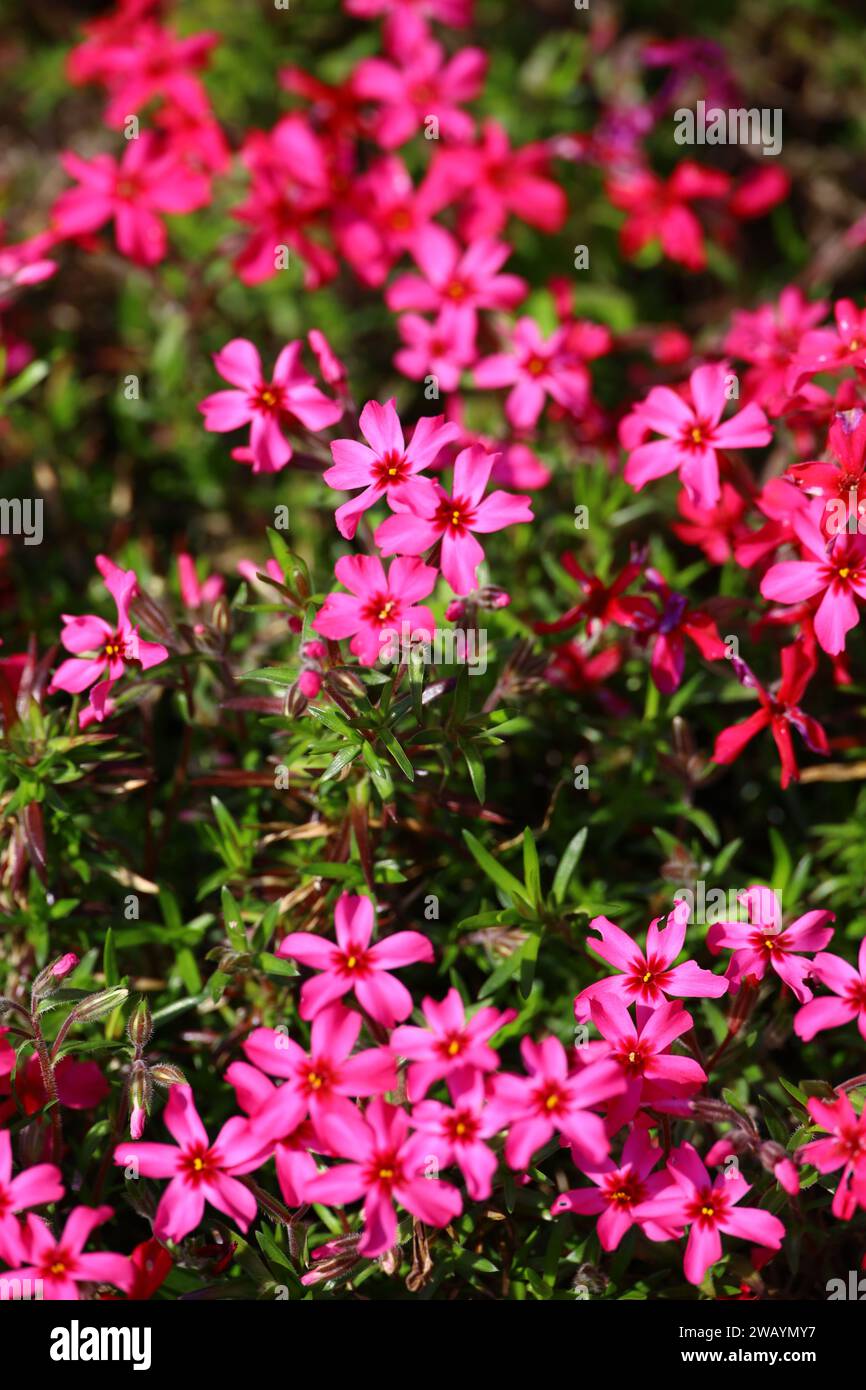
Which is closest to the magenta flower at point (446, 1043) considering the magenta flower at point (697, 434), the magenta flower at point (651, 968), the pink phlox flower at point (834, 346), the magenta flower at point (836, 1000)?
the magenta flower at point (651, 968)

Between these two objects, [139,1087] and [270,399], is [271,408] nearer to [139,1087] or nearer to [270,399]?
[270,399]

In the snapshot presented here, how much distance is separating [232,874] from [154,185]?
5.79 feet

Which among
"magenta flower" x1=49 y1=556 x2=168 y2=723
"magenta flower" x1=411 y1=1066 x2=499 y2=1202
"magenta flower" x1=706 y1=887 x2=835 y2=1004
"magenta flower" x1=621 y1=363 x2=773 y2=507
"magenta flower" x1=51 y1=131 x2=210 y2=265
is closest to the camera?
"magenta flower" x1=411 y1=1066 x2=499 y2=1202

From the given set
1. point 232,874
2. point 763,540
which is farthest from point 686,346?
point 232,874

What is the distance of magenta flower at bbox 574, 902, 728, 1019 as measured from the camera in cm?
191

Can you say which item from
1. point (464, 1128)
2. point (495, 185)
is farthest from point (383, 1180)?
→ point (495, 185)

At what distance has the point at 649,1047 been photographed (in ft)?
6.20

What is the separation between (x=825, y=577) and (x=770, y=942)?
0.62m

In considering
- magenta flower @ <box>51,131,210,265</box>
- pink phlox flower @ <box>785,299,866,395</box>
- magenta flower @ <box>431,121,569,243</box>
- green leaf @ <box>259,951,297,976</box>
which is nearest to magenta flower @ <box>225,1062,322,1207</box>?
green leaf @ <box>259,951,297,976</box>

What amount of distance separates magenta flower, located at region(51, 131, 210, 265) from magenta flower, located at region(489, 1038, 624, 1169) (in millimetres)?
2180

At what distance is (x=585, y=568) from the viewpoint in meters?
2.75

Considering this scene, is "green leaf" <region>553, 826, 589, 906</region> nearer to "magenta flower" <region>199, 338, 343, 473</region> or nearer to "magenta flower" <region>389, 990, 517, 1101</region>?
"magenta flower" <region>389, 990, 517, 1101</region>

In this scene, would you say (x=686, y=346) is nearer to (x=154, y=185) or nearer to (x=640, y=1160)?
(x=154, y=185)

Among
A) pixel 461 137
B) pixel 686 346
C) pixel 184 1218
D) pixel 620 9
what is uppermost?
pixel 620 9
